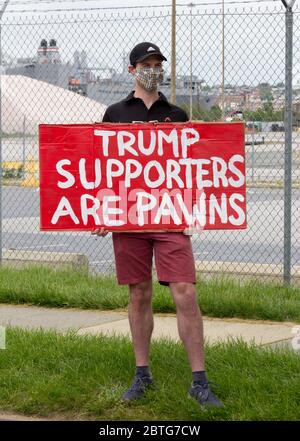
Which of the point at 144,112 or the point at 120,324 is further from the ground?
the point at 144,112

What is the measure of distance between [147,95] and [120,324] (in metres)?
2.69

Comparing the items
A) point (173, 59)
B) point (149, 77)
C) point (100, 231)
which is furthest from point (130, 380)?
point (173, 59)

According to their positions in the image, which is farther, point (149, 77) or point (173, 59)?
point (173, 59)

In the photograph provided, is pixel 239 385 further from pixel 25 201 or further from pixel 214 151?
pixel 25 201

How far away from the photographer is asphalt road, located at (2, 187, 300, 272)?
1348 centimetres

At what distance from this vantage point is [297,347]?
7539 mm

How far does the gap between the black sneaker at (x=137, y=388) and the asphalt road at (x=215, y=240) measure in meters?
5.12

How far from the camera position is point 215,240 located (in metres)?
15.0

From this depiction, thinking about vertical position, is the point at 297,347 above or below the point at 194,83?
below

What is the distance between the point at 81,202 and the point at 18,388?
1.19 m

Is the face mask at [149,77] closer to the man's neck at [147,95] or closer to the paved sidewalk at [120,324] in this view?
the man's neck at [147,95]

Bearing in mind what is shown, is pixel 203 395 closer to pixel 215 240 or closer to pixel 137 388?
pixel 137 388

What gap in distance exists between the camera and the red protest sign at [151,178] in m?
6.55

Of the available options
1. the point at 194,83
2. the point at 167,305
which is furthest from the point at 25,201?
the point at 167,305
